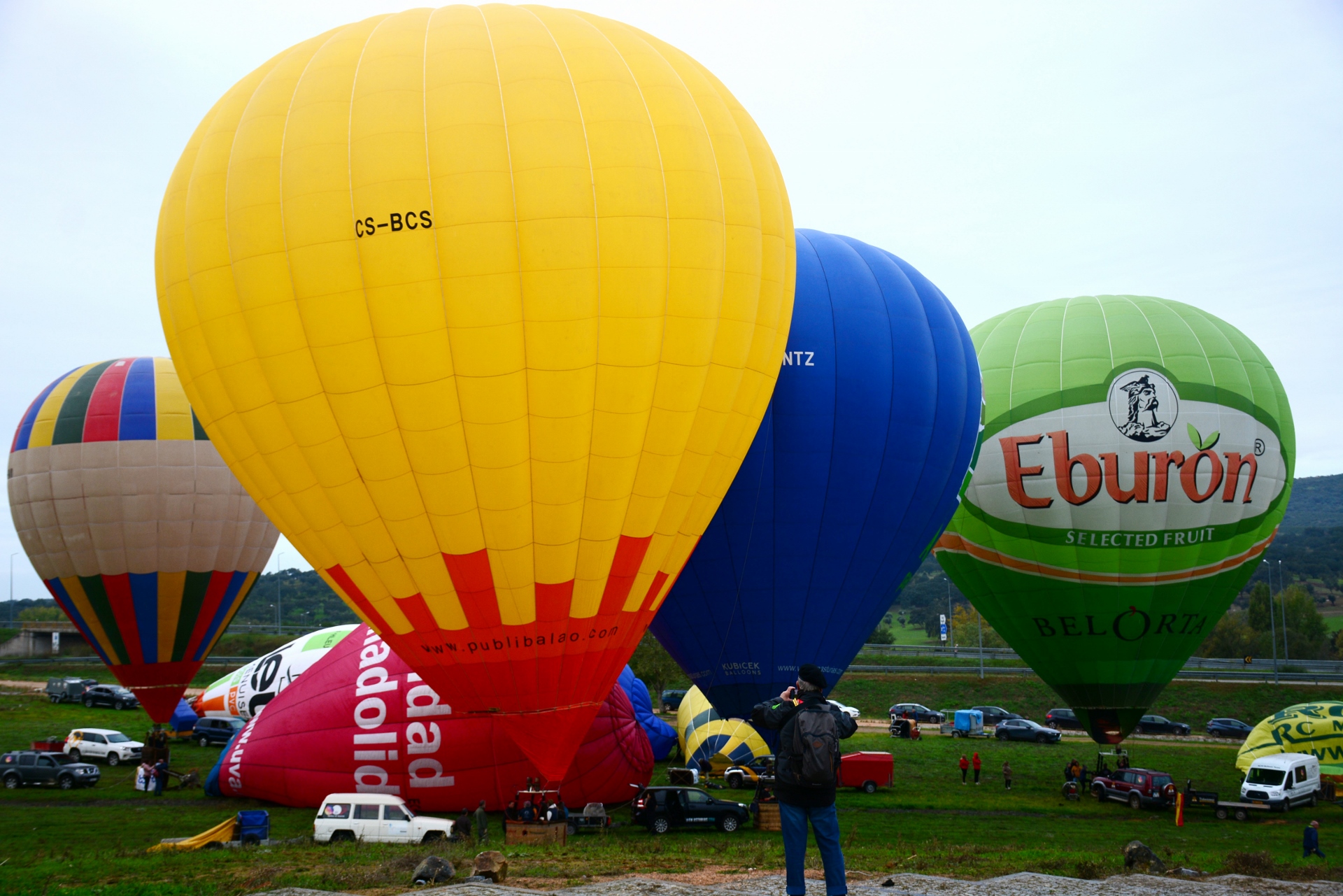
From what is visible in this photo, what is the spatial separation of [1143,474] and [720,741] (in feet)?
32.1

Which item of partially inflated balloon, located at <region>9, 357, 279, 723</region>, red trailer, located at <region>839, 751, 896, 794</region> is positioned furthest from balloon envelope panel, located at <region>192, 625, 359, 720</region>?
red trailer, located at <region>839, 751, 896, 794</region>

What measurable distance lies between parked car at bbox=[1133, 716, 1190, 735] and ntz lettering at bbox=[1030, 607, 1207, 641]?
17.0 metres

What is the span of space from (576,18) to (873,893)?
1003 centimetres

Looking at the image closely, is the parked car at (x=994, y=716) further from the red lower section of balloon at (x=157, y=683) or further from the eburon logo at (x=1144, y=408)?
the red lower section of balloon at (x=157, y=683)

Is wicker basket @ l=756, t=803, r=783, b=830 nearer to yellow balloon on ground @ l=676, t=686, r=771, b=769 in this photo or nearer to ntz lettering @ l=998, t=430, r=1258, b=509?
yellow balloon on ground @ l=676, t=686, r=771, b=769

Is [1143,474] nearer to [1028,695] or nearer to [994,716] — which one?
[994,716]

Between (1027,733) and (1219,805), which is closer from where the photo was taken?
(1219,805)

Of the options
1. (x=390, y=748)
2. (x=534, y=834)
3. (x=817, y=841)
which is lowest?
(x=534, y=834)

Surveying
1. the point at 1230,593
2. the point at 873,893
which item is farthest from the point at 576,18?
the point at 1230,593

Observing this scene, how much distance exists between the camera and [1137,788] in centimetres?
2125

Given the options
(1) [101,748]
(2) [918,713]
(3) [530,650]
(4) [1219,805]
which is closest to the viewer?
(3) [530,650]

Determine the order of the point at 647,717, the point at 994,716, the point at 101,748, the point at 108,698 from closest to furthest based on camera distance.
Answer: the point at 647,717 < the point at 101,748 < the point at 108,698 < the point at 994,716

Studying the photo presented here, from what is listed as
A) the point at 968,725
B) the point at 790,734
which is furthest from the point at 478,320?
the point at 968,725

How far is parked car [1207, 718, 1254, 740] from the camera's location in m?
36.5
